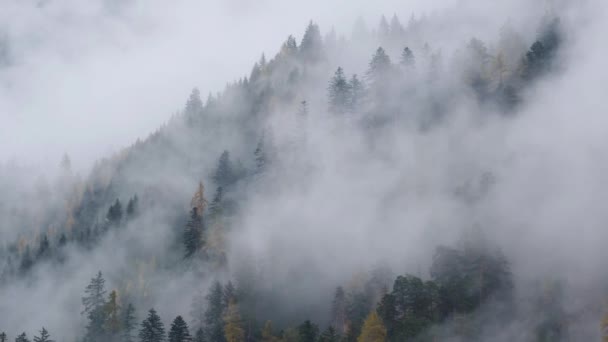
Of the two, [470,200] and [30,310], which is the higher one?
[30,310]

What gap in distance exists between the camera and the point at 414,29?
539 feet

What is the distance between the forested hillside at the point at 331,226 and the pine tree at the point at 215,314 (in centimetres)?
19

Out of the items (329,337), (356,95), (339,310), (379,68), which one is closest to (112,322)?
(339,310)

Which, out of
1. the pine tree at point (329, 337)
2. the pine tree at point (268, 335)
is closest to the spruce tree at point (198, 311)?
the pine tree at point (268, 335)

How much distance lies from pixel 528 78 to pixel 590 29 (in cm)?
2633

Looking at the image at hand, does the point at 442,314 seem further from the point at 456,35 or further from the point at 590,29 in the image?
the point at 456,35

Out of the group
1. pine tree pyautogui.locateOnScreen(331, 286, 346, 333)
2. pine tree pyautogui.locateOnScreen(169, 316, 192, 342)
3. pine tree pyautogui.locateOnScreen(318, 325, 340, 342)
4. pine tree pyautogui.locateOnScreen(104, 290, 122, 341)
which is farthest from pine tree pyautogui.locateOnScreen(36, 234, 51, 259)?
pine tree pyautogui.locateOnScreen(318, 325, 340, 342)

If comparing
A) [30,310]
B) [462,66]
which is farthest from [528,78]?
[30,310]

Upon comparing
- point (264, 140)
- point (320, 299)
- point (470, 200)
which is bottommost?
point (320, 299)

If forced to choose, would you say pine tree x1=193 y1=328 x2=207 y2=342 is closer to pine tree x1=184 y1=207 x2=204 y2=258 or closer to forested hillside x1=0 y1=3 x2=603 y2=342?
forested hillside x1=0 y1=3 x2=603 y2=342

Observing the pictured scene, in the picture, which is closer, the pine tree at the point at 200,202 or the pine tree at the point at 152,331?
the pine tree at the point at 152,331

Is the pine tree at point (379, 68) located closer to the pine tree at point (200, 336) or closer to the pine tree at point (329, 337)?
the pine tree at point (200, 336)

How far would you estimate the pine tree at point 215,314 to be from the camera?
87438 millimetres

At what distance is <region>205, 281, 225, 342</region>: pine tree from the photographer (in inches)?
3442
